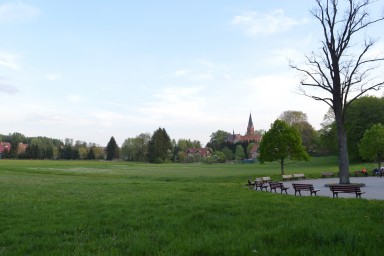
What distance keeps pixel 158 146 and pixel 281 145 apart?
9308cm

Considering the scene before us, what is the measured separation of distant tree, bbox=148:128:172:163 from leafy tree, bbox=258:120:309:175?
90.6 metres

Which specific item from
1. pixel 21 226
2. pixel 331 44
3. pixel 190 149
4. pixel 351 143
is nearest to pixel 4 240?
pixel 21 226

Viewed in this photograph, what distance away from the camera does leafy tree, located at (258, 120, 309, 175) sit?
155 feet

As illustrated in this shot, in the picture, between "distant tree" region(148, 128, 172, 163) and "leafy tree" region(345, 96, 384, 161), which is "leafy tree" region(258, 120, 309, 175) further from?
"distant tree" region(148, 128, 172, 163)

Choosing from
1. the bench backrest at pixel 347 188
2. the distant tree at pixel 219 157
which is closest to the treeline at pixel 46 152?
the distant tree at pixel 219 157

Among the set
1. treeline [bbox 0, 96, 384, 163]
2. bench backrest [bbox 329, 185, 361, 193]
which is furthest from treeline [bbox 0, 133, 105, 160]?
bench backrest [bbox 329, 185, 361, 193]

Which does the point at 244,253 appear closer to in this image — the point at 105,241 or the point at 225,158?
the point at 105,241

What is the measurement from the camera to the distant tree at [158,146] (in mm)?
137125

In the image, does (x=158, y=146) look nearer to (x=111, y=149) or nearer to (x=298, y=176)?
(x=111, y=149)

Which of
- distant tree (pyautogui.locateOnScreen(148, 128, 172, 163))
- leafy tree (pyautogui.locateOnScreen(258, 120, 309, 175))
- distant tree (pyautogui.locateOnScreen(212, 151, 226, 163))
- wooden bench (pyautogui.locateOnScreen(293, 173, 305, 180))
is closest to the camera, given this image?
wooden bench (pyautogui.locateOnScreen(293, 173, 305, 180))

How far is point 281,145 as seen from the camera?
4731cm

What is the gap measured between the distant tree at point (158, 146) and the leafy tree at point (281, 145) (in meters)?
90.6

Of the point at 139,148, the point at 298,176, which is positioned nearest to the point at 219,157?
the point at 139,148

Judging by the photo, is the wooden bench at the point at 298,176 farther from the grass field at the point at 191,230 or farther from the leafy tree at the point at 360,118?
the leafy tree at the point at 360,118
